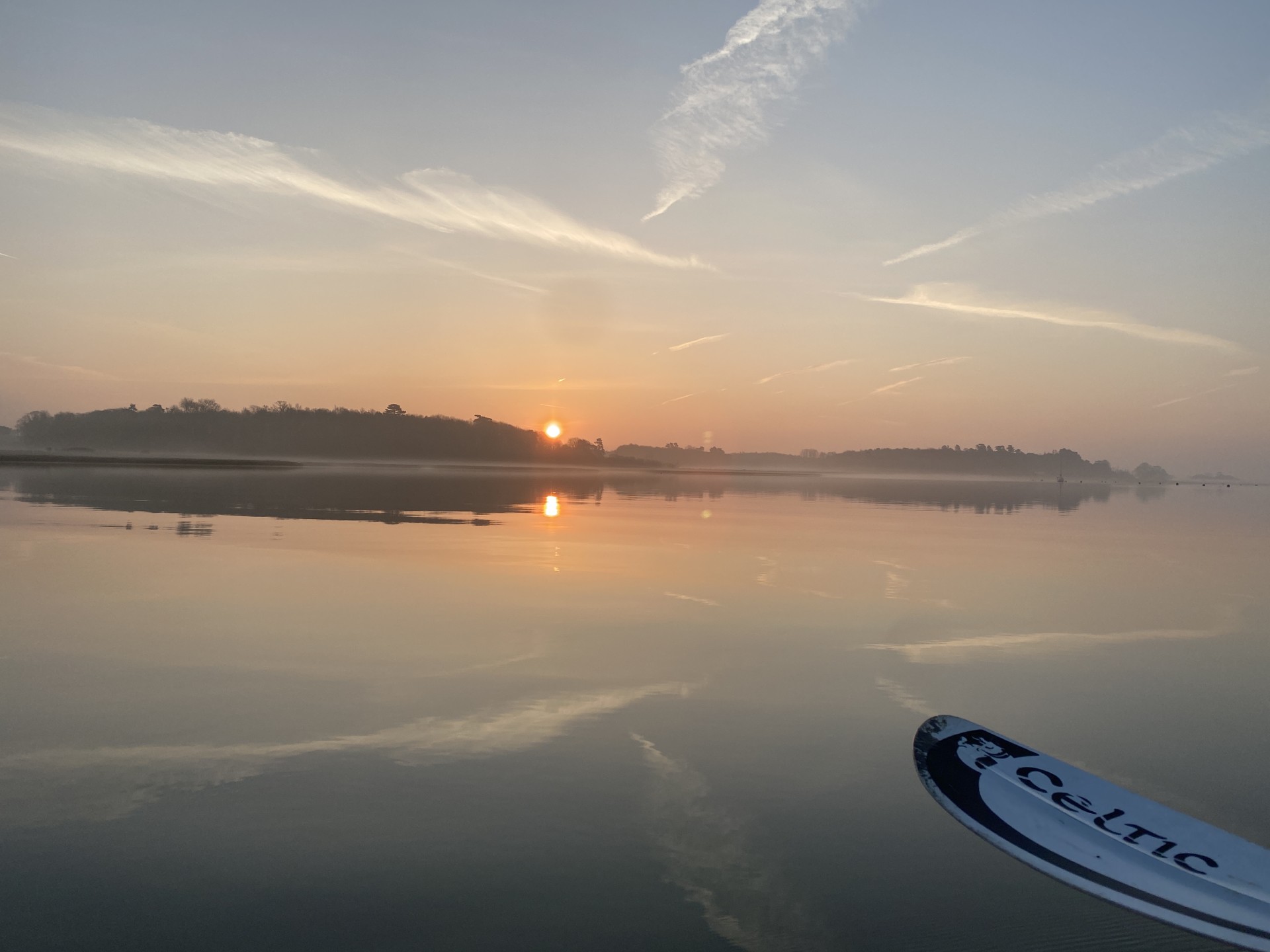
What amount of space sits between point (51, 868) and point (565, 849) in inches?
137

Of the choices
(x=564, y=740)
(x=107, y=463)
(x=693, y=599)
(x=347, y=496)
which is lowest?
(x=564, y=740)

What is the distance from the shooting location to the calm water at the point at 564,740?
5.28m

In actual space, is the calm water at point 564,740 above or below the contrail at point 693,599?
below

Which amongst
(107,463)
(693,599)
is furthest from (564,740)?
(107,463)

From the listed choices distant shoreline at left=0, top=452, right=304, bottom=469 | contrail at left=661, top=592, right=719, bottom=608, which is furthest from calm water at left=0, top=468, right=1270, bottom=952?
distant shoreline at left=0, top=452, right=304, bottom=469

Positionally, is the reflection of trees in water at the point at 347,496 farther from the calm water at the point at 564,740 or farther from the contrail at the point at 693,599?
the contrail at the point at 693,599

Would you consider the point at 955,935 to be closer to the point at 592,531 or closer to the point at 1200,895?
the point at 1200,895

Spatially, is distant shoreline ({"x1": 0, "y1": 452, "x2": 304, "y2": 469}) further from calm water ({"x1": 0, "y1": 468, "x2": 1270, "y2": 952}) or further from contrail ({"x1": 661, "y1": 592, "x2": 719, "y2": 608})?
contrail ({"x1": 661, "y1": 592, "x2": 719, "y2": 608})

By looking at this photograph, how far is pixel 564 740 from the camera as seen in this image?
27.7 ft

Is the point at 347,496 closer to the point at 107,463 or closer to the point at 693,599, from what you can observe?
the point at 693,599

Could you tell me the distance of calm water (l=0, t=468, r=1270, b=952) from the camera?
5281 millimetres

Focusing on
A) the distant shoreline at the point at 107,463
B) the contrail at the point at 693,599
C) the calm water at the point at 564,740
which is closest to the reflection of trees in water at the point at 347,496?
the calm water at the point at 564,740

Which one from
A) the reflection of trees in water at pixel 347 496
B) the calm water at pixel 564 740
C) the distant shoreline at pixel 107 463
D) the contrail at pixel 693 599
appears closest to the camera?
the calm water at pixel 564 740

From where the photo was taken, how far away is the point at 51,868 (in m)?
5.56
